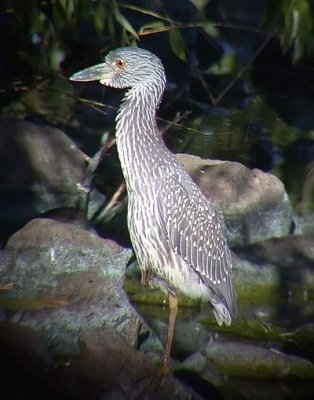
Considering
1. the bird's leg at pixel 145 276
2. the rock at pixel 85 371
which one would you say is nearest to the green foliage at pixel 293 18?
the bird's leg at pixel 145 276

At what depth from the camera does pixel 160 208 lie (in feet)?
22.8

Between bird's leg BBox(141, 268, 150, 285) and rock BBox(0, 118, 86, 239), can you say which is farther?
rock BBox(0, 118, 86, 239)

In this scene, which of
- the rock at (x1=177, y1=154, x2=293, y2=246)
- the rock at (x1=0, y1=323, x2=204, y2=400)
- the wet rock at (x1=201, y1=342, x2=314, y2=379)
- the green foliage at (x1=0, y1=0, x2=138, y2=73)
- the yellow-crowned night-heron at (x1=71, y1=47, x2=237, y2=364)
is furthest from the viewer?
the rock at (x1=177, y1=154, x2=293, y2=246)

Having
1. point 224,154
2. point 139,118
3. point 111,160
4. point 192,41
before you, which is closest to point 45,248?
point 139,118

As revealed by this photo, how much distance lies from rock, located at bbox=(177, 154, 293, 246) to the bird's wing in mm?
1850

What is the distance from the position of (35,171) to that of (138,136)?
296 centimetres

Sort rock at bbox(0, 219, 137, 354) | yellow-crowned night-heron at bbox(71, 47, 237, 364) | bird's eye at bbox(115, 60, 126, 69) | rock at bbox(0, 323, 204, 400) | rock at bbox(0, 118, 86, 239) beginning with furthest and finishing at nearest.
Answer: rock at bbox(0, 118, 86, 239)
bird's eye at bbox(115, 60, 126, 69)
rock at bbox(0, 219, 137, 354)
yellow-crowned night-heron at bbox(71, 47, 237, 364)
rock at bbox(0, 323, 204, 400)

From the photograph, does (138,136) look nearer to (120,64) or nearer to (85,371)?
(120,64)

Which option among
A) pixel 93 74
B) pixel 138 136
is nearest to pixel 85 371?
pixel 138 136

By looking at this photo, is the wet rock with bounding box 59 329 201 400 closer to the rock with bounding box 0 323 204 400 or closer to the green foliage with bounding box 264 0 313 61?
the rock with bounding box 0 323 204 400

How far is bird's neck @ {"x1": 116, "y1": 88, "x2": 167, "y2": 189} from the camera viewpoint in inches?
277

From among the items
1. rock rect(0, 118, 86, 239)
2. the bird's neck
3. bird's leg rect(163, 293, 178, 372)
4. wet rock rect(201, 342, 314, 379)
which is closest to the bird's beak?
the bird's neck

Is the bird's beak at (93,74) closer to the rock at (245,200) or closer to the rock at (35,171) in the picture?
the rock at (245,200)

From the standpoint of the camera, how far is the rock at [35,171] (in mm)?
9742
